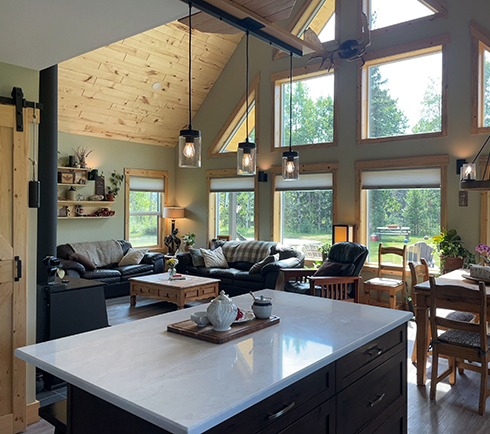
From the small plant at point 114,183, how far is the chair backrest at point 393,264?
5055mm

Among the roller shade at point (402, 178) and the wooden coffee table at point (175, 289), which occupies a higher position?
the roller shade at point (402, 178)

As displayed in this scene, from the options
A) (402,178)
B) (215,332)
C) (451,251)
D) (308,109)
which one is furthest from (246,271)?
(215,332)

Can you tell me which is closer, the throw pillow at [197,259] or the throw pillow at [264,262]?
the throw pillow at [264,262]

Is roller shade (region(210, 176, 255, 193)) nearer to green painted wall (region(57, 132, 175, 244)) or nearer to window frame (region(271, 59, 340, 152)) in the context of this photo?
window frame (region(271, 59, 340, 152))

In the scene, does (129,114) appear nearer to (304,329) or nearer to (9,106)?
→ (9,106)

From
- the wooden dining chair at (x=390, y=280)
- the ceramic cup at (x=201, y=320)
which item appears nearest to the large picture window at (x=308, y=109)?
the wooden dining chair at (x=390, y=280)

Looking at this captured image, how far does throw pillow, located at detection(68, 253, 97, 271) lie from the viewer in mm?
7078

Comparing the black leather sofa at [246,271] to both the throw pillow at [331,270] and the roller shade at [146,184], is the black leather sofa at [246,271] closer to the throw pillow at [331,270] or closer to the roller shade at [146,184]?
the throw pillow at [331,270]

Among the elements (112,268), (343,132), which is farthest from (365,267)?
(112,268)

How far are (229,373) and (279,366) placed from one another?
198 millimetres

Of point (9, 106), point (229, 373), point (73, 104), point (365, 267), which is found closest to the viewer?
point (229, 373)

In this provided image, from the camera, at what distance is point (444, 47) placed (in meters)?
6.26

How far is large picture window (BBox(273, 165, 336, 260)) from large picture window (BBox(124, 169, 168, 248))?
2837 mm

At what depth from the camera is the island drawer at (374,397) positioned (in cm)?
197
